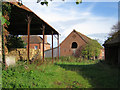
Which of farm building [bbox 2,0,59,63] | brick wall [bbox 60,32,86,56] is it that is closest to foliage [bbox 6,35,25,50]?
farm building [bbox 2,0,59,63]

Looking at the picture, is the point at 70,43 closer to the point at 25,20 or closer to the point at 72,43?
the point at 72,43

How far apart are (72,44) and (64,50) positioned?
2263 millimetres

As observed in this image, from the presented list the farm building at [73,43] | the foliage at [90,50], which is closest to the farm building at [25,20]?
the foliage at [90,50]

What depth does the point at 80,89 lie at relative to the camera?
6.02 meters

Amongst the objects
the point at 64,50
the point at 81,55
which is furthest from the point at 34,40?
the point at 81,55

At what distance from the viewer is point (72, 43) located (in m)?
27.4

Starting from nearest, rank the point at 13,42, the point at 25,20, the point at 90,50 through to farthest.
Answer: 1. the point at 25,20
2. the point at 13,42
3. the point at 90,50

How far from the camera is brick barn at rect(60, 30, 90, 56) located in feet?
83.0

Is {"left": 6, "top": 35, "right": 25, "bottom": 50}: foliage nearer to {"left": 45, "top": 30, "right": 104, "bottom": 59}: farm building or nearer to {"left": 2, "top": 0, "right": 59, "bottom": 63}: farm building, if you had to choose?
{"left": 2, "top": 0, "right": 59, "bottom": 63}: farm building

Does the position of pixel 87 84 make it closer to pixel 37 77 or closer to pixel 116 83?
pixel 116 83

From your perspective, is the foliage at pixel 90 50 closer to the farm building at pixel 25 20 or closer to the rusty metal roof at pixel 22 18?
the farm building at pixel 25 20

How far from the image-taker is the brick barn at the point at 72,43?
25297mm

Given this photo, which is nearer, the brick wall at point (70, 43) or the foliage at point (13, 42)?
the foliage at point (13, 42)

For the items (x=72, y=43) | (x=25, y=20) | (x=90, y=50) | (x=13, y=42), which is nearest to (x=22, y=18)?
(x=25, y=20)
